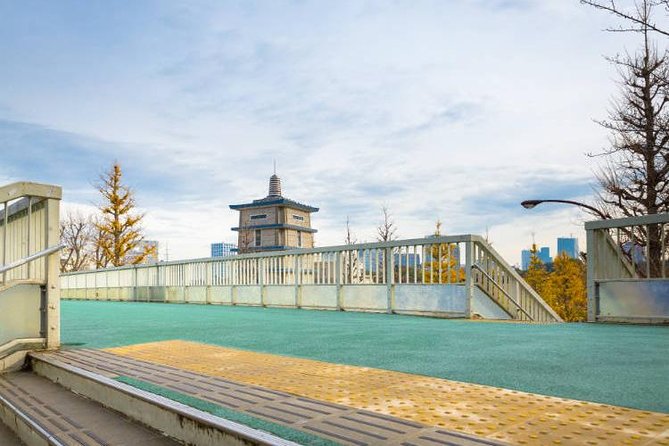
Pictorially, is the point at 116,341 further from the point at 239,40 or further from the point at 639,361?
the point at 239,40

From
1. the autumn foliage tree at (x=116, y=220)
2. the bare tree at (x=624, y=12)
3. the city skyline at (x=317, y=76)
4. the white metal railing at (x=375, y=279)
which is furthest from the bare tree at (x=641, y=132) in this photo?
the autumn foliage tree at (x=116, y=220)

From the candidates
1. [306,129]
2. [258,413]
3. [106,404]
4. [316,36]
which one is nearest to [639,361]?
[258,413]

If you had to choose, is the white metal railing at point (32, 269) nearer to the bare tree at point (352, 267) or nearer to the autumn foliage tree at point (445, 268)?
the autumn foliage tree at point (445, 268)

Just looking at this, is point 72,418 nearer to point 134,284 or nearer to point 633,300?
point 633,300

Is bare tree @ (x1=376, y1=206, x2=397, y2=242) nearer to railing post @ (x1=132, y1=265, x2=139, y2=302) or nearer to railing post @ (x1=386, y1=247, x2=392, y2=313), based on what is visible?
railing post @ (x1=132, y1=265, x2=139, y2=302)

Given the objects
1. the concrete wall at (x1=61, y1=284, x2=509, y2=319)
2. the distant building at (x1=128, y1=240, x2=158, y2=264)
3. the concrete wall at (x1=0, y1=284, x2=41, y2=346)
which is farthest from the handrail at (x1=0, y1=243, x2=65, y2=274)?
the distant building at (x1=128, y1=240, x2=158, y2=264)

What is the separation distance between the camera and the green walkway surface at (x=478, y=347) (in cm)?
299

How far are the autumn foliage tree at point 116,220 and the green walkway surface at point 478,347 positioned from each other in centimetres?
3338

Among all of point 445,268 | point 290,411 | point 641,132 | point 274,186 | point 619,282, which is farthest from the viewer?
point 274,186

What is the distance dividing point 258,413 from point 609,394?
1.82 metres

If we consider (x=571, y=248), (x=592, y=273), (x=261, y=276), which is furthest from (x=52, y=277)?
(x=571, y=248)

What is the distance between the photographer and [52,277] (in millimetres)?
4910

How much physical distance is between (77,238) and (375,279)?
162 ft

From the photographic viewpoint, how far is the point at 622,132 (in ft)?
75.4
